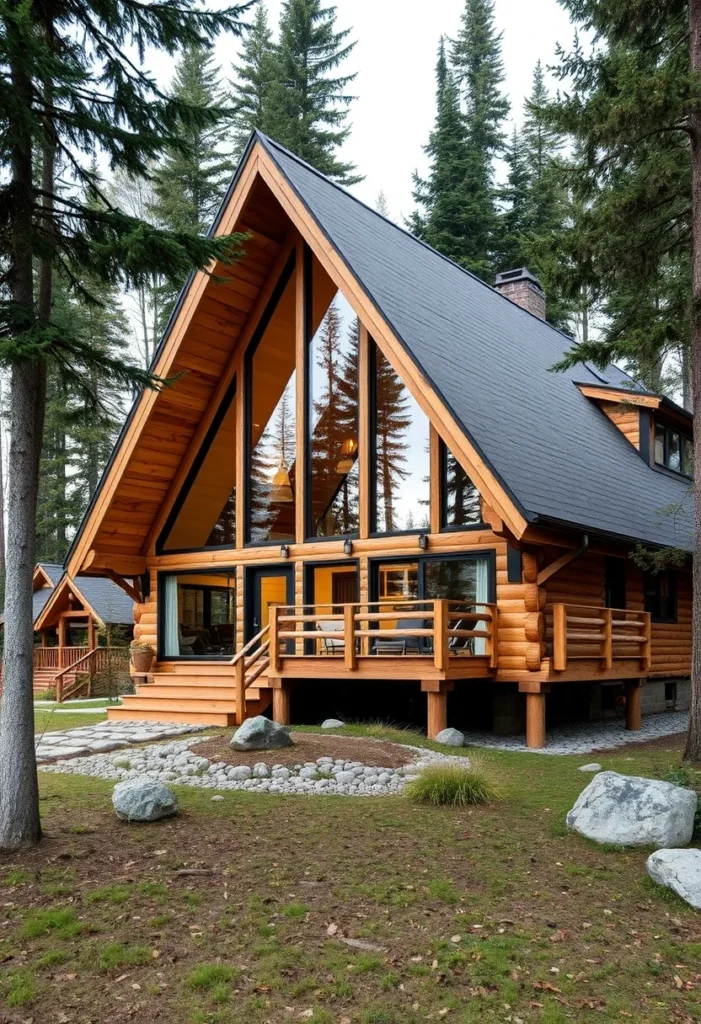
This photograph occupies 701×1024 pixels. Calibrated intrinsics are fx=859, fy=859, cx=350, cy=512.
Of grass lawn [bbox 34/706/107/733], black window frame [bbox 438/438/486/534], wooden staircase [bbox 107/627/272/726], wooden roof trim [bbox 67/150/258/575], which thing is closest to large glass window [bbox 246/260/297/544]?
wooden roof trim [bbox 67/150/258/575]

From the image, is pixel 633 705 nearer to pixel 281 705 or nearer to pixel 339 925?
pixel 281 705

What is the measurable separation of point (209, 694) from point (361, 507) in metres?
3.45

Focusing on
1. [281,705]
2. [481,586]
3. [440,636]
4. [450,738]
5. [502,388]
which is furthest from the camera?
[502,388]

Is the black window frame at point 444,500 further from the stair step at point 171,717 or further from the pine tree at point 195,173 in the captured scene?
the pine tree at point 195,173

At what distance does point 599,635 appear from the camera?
11.8m

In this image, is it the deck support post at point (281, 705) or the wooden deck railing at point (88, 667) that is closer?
the deck support post at point (281, 705)

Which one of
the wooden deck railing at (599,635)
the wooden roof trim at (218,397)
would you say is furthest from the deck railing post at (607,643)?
the wooden roof trim at (218,397)

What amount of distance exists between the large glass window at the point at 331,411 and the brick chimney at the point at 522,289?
10784mm

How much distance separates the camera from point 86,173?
662cm

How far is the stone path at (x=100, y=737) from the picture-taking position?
1001 cm

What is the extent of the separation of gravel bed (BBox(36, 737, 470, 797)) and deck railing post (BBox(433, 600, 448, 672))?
115 centimetres

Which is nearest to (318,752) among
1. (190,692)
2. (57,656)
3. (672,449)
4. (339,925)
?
(190,692)

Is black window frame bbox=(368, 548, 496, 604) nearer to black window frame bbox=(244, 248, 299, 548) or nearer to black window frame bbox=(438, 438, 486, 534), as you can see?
black window frame bbox=(438, 438, 486, 534)

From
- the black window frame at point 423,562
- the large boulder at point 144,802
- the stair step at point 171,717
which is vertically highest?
the black window frame at point 423,562
